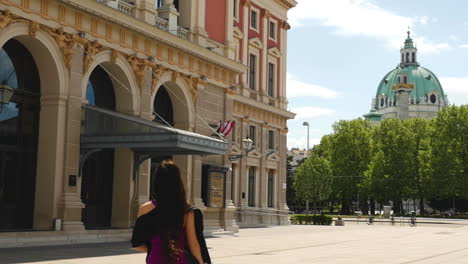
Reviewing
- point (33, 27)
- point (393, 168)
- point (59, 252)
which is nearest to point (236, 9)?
point (33, 27)

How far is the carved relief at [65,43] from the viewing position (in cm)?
2146

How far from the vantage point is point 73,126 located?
71.9ft

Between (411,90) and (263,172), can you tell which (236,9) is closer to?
(263,172)

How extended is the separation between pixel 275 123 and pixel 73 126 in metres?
25.8

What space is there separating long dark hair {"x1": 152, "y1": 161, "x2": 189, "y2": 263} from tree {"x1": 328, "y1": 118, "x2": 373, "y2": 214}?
84049 mm

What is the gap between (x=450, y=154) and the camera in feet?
256

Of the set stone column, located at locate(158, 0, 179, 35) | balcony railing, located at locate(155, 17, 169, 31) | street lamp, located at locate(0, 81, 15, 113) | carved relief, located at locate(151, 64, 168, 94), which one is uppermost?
stone column, located at locate(158, 0, 179, 35)

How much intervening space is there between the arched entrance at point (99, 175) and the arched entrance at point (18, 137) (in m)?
2.57

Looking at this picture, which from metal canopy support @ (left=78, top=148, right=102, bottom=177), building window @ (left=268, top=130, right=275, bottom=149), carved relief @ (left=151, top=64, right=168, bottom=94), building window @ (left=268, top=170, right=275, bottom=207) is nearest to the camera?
metal canopy support @ (left=78, top=148, right=102, bottom=177)

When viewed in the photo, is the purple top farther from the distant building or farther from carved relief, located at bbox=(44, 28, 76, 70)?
the distant building

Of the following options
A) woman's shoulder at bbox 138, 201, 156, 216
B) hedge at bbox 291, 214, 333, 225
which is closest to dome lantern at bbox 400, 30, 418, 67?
hedge at bbox 291, 214, 333, 225

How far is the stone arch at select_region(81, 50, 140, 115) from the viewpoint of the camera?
24141mm

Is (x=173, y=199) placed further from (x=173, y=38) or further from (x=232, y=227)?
(x=232, y=227)

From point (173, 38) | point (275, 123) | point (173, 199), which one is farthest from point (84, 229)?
point (275, 123)
